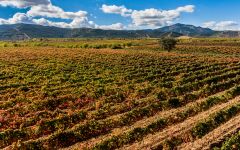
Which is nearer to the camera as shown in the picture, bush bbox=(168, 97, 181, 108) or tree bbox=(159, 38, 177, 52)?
bush bbox=(168, 97, 181, 108)

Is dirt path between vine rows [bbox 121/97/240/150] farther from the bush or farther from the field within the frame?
the bush

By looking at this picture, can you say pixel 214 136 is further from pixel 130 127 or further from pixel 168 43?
pixel 168 43

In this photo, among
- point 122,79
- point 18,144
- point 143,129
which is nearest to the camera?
point 18,144

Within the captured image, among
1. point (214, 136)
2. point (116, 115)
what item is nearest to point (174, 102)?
point (116, 115)

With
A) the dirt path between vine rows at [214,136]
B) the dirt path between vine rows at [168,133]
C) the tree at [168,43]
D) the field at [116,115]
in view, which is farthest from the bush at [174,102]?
the tree at [168,43]

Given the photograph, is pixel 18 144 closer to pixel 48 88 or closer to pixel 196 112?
pixel 196 112

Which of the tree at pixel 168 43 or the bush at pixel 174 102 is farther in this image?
the tree at pixel 168 43

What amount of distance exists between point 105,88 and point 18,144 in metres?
15.4

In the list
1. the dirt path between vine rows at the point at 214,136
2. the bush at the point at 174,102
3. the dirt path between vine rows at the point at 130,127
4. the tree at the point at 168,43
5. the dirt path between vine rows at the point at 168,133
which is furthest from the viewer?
the tree at the point at 168,43

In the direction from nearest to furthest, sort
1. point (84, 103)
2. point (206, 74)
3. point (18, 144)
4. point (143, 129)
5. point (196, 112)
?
point (18, 144) → point (143, 129) → point (196, 112) → point (84, 103) → point (206, 74)

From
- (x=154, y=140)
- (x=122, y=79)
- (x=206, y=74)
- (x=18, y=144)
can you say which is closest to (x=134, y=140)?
(x=154, y=140)

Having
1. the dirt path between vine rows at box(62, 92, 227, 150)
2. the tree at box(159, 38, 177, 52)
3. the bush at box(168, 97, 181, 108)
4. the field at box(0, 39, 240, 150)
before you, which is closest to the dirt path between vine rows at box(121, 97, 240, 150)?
the field at box(0, 39, 240, 150)

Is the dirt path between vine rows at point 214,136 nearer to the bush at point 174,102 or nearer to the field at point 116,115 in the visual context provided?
the field at point 116,115

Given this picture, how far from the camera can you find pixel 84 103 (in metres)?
27.1
